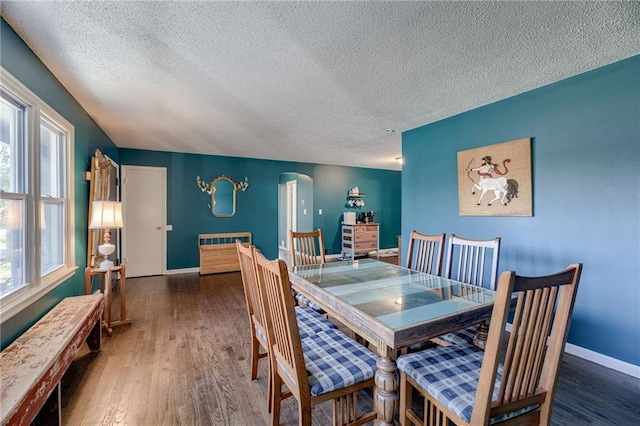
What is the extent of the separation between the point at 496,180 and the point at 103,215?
406 centimetres

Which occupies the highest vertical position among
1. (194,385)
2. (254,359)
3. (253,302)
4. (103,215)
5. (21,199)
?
(21,199)

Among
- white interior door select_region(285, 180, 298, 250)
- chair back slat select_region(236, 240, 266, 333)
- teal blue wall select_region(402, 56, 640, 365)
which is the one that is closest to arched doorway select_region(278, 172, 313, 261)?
white interior door select_region(285, 180, 298, 250)

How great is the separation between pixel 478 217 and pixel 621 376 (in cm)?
163

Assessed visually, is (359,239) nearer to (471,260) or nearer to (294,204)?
(294,204)

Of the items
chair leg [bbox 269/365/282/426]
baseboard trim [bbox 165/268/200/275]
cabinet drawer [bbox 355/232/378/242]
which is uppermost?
cabinet drawer [bbox 355/232/378/242]

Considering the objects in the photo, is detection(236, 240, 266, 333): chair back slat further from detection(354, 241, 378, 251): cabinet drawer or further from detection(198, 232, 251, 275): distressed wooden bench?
detection(354, 241, 378, 251): cabinet drawer

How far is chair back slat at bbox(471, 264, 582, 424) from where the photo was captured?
3.11ft

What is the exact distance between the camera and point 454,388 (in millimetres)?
1189

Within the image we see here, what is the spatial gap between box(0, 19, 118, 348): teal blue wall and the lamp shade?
0.16 meters

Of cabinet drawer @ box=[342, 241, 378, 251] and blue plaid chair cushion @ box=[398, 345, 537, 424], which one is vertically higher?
blue plaid chair cushion @ box=[398, 345, 537, 424]

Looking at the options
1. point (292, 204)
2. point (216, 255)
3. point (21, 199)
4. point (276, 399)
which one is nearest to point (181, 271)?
point (216, 255)

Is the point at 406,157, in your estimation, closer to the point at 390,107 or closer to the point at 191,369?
the point at 390,107

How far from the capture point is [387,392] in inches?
49.4

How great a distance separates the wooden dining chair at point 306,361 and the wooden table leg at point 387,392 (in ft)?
0.29
